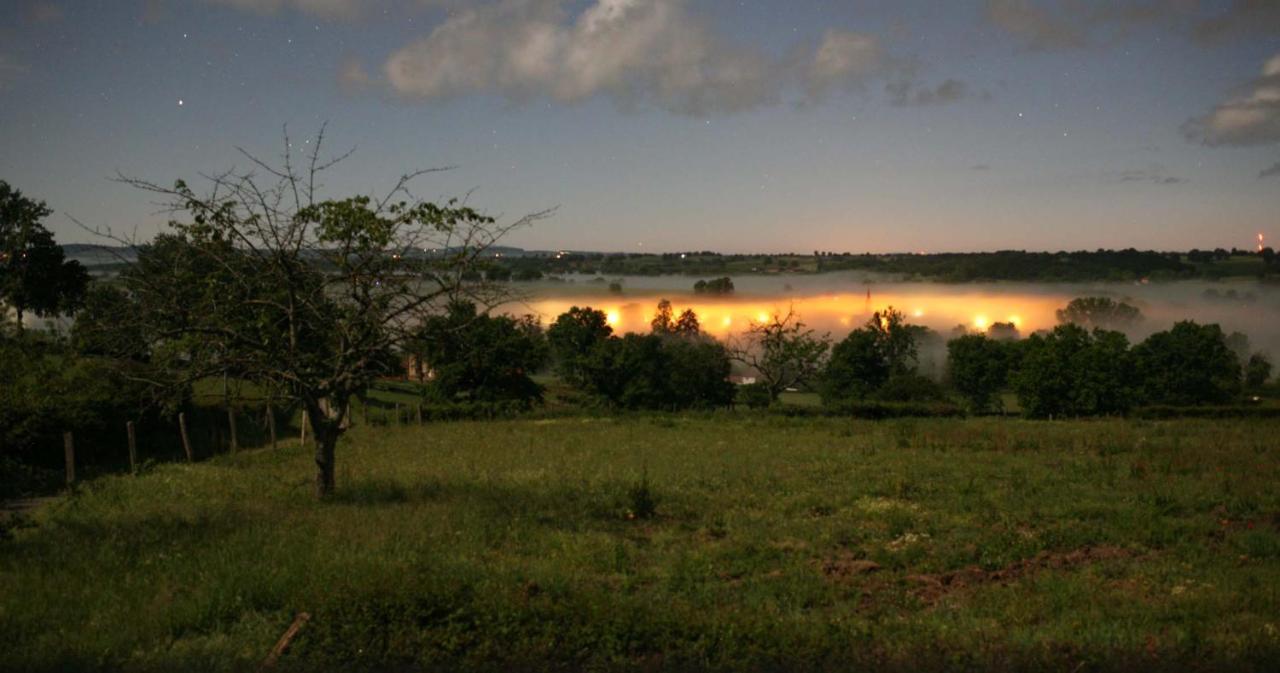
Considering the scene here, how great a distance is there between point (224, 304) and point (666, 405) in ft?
168

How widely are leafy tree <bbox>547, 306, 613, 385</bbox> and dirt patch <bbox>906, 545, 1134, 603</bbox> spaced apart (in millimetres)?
52439

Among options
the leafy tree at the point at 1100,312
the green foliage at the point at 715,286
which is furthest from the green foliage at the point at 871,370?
the green foliage at the point at 715,286

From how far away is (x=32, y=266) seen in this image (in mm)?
35531

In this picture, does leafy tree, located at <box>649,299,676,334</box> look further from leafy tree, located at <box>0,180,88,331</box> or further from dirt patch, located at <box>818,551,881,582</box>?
dirt patch, located at <box>818,551,881,582</box>

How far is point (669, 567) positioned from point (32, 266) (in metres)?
37.7

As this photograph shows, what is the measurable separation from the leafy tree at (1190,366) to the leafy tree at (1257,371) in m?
17.6

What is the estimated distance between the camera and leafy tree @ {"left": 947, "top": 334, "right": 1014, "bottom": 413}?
227 feet

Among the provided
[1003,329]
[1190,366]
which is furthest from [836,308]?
[1190,366]

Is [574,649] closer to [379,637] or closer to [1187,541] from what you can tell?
[379,637]

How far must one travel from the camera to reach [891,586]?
9266 mm

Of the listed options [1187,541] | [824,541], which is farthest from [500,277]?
[1187,541]

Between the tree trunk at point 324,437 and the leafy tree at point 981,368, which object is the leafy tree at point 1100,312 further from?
the tree trunk at point 324,437

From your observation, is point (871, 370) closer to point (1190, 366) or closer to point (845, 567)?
point (1190, 366)

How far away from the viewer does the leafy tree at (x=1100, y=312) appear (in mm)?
92375
